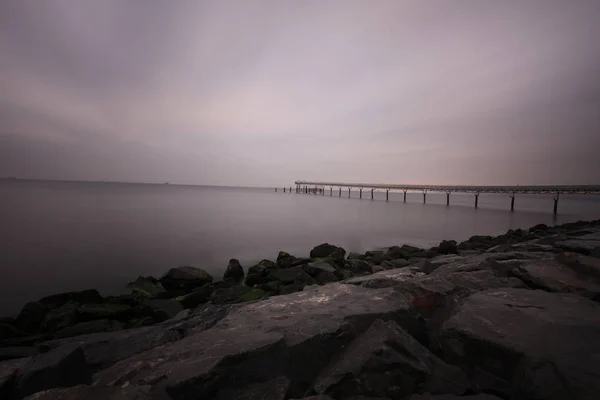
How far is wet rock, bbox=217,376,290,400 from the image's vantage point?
2180 mm

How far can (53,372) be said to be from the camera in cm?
237

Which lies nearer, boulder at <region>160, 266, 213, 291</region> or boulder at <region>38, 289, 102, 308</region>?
boulder at <region>38, 289, 102, 308</region>

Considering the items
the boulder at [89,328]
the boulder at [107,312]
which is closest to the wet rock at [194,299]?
the boulder at [107,312]

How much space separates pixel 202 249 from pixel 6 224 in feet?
56.4

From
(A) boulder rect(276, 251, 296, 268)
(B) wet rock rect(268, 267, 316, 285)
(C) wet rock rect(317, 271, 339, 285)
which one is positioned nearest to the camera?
(C) wet rock rect(317, 271, 339, 285)

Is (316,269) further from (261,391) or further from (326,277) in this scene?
(261,391)

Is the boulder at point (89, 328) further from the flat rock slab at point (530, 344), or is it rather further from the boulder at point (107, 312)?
the flat rock slab at point (530, 344)

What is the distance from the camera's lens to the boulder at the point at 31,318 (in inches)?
221

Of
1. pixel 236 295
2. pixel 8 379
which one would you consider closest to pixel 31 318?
pixel 236 295

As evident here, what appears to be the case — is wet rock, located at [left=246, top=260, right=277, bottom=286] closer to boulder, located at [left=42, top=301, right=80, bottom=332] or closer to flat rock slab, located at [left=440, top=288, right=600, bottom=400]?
boulder, located at [left=42, top=301, right=80, bottom=332]

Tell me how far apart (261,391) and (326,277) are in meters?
5.71

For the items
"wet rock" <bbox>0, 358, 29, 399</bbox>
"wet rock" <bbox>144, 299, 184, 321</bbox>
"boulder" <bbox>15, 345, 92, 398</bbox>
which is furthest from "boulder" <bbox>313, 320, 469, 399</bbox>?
"wet rock" <bbox>144, 299, 184, 321</bbox>

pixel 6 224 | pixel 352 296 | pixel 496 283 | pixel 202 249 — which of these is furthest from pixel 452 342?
pixel 6 224

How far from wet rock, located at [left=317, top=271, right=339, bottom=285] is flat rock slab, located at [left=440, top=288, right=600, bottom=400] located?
4.75 meters
